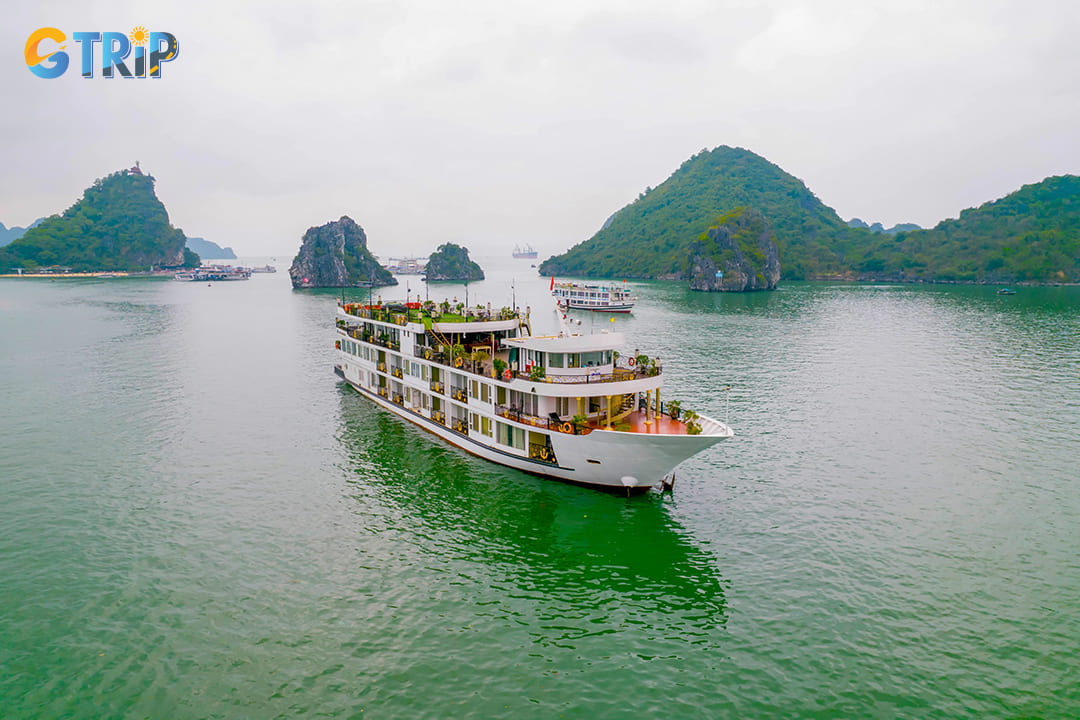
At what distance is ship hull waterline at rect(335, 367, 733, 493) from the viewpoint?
28.2m

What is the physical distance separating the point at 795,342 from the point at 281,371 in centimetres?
7119

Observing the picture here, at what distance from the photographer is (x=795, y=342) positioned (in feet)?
282

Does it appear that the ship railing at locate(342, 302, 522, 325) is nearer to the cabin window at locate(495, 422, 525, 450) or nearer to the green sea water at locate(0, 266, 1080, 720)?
the green sea water at locate(0, 266, 1080, 720)

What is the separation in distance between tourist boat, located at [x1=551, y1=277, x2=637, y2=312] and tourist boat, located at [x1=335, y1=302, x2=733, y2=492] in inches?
3508

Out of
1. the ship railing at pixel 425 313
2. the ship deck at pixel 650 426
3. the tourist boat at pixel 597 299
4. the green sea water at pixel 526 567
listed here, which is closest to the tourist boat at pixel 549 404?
the ship deck at pixel 650 426

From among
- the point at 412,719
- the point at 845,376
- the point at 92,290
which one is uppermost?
the point at 92,290

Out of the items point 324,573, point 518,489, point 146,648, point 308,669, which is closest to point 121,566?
point 146,648

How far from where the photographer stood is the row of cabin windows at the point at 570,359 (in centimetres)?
3198

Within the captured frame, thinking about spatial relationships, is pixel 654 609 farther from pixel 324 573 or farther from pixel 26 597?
pixel 26 597

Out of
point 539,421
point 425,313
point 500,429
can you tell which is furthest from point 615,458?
point 425,313

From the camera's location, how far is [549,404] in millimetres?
32344

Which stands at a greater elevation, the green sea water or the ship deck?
the ship deck

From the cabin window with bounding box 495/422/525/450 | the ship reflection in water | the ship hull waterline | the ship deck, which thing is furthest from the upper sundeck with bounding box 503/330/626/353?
the ship reflection in water

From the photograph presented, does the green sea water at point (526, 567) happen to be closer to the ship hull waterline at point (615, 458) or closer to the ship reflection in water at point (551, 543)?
the ship reflection in water at point (551, 543)
